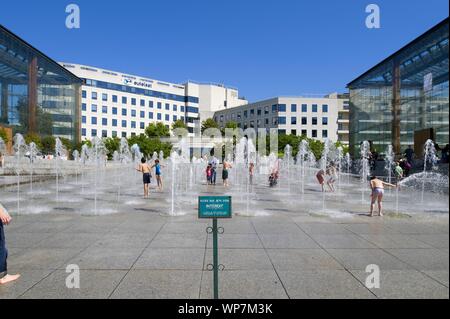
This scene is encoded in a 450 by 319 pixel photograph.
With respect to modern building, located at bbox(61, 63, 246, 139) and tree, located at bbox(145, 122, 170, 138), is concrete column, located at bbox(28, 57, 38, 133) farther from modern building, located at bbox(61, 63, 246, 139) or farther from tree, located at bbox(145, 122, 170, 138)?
modern building, located at bbox(61, 63, 246, 139)

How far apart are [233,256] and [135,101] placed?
96732mm

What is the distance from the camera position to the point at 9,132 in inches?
1609

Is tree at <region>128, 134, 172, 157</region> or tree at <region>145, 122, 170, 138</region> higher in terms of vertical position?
tree at <region>145, 122, 170, 138</region>

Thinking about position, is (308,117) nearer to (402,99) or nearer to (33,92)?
(402,99)

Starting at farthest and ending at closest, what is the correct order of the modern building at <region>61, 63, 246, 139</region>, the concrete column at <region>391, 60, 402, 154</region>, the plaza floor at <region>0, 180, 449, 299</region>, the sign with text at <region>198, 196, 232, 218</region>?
the modern building at <region>61, 63, 246, 139</region> → the concrete column at <region>391, 60, 402, 154</region> → the plaza floor at <region>0, 180, 449, 299</region> → the sign with text at <region>198, 196, 232, 218</region>

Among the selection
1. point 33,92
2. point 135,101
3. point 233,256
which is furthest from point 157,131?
point 233,256

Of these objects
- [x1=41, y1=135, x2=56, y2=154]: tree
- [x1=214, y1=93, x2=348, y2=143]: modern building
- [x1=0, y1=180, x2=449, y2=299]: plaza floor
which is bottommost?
[x1=0, y1=180, x2=449, y2=299]: plaza floor

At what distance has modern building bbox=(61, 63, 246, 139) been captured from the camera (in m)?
89.8

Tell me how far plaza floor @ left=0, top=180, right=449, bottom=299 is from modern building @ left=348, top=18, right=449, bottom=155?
2264 cm

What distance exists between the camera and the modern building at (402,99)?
32919 mm

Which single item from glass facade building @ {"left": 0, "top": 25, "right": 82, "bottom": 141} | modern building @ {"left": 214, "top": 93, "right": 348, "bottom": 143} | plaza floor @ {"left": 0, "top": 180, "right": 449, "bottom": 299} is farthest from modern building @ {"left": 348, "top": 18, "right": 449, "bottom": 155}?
glass facade building @ {"left": 0, "top": 25, "right": 82, "bottom": 141}

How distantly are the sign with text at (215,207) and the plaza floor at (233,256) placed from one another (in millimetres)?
1122

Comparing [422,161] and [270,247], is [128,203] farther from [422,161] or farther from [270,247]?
[422,161]

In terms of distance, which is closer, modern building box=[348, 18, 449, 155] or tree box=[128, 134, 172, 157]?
modern building box=[348, 18, 449, 155]
